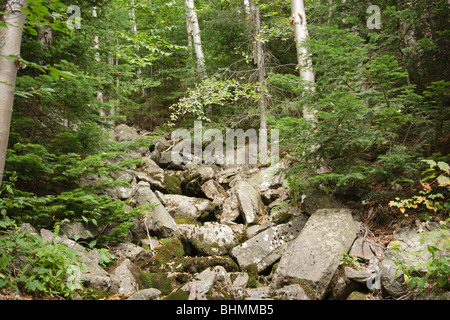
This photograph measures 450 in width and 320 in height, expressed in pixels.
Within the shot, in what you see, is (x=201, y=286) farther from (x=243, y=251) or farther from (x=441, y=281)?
(x=441, y=281)

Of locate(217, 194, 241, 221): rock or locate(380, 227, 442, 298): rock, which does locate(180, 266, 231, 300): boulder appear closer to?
locate(380, 227, 442, 298): rock

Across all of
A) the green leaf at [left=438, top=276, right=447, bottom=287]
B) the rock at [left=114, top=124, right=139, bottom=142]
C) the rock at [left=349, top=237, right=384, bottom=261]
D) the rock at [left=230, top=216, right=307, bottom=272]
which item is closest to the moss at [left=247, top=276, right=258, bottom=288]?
the rock at [left=230, top=216, right=307, bottom=272]

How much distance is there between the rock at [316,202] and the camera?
616 centimetres

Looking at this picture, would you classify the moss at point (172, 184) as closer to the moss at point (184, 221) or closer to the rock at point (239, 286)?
the moss at point (184, 221)

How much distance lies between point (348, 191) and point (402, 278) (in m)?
2.61

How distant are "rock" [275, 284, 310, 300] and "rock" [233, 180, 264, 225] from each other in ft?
10.9

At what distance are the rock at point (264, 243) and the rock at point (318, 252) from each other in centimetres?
96

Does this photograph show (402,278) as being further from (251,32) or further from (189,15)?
(189,15)

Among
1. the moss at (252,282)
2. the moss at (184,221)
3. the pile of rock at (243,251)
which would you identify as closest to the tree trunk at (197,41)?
the pile of rock at (243,251)

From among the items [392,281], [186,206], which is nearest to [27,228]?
[186,206]

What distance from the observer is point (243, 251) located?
6.26m

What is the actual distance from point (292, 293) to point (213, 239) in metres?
2.94

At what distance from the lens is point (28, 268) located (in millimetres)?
3621

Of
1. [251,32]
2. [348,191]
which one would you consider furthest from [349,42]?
[251,32]
